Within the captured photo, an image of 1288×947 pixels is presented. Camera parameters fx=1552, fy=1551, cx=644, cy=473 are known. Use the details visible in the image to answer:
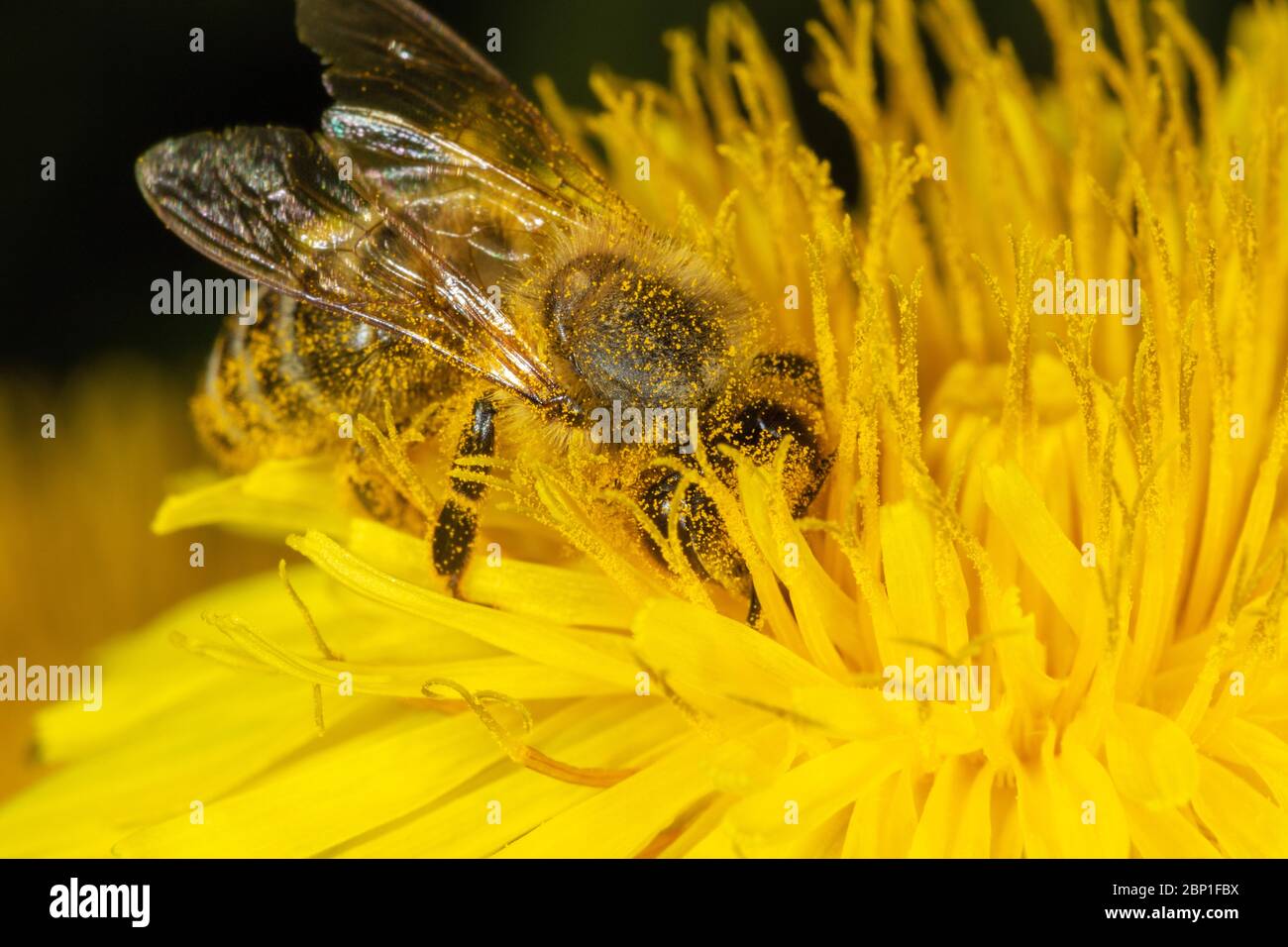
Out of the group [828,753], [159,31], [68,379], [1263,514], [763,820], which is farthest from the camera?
[68,379]

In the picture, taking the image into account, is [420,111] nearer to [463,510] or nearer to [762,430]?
[463,510]

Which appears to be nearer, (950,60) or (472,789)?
(472,789)

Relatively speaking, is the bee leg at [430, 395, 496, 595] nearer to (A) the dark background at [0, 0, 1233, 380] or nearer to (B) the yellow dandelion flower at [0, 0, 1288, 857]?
(B) the yellow dandelion flower at [0, 0, 1288, 857]

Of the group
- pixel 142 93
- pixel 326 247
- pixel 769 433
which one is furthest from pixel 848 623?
pixel 142 93

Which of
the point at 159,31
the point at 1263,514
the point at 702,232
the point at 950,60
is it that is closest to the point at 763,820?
the point at 1263,514

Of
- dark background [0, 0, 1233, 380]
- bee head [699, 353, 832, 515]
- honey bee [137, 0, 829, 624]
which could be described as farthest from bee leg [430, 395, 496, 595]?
dark background [0, 0, 1233, 380]

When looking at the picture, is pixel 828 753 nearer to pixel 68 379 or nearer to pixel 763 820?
pixel 763 820

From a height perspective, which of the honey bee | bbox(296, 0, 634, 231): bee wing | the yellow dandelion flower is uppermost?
bbox(296, 0, 634, 231): bee wing
